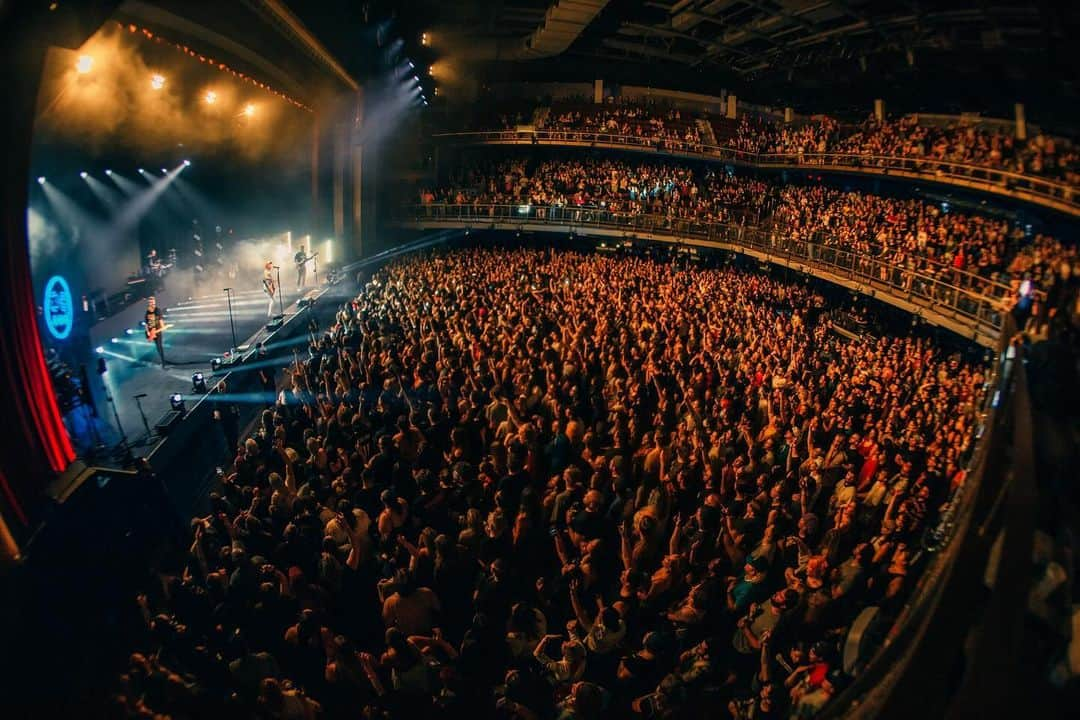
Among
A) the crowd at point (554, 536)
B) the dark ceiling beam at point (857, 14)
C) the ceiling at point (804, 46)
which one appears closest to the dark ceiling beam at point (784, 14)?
the ceiling at point (804, 46)

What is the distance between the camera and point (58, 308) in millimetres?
8977

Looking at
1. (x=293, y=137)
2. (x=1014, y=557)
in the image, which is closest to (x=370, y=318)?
(x=1014, y=557)

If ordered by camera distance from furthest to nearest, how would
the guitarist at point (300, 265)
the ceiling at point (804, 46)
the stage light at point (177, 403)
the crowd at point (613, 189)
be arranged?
the crowd at point (613, 189), the guitarist at point (300, 265), the ceiling at point (804, 46), the stage light at point (177, 403)

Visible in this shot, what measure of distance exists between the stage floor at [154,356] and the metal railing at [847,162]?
11104mm

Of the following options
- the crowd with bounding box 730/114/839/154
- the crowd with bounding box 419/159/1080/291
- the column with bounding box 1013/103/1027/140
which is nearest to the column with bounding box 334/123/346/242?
the crowd with bounding box 419/159/1080/291

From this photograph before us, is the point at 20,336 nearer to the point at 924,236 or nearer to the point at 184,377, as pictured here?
the point at 184,377

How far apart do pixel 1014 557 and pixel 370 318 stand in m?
9.10

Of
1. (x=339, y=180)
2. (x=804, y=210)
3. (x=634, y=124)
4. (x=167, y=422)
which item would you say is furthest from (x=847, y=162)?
(x=167, y=422)

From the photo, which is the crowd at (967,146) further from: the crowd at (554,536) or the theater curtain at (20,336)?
the theater curtain at (20,336)

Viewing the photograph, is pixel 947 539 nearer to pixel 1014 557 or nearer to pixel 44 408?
pixel 1014 557

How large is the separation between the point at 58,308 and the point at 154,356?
5.98 ft

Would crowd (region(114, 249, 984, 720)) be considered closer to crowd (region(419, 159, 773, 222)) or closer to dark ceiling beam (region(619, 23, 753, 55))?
crowd (region(419, 159, 773, 222))

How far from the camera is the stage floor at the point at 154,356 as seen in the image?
293 inches

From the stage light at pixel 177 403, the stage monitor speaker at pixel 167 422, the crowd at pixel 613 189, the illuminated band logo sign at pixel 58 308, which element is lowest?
the stage monitor speaker at pixel 167 422
